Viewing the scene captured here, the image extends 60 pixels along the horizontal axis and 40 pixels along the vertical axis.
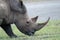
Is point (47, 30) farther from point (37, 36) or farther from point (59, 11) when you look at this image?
point (59, 11)

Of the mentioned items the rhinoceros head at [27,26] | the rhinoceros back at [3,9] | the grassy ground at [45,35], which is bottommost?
the grassy ground at [45,35]

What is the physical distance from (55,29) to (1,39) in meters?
2.65

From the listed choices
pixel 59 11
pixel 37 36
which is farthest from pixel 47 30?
pixel 59 11

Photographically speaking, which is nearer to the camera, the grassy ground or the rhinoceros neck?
the grassy ground

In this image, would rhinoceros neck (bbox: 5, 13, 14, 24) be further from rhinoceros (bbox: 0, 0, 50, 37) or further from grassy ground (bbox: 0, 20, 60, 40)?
grassy ground (bbox: 0, 20, 60, 40)

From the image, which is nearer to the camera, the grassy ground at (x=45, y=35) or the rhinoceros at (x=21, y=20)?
the grassy ground at (x=45, y=35)

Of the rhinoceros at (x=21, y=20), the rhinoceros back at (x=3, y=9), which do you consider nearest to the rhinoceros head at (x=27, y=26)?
the rhinoceros at (x=21, y=20)

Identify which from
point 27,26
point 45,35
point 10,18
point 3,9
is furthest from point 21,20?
point 45,35

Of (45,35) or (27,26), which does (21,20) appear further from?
(45,35)

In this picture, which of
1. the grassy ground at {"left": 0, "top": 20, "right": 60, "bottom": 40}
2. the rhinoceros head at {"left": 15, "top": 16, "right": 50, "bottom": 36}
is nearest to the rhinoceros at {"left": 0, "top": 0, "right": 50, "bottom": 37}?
the rhinoceros head at {"left": 15, "top": 16, "right": 50, "bottom": 36}

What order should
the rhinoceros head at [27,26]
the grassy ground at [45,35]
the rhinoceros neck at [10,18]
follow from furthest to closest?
1. the rhinoceros head at [27,26]
2. the rhinoceros neck at [10,18]
3. the grassy ground at [45,35]

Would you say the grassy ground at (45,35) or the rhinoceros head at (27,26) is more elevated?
the rhinoceros head at (27,26)

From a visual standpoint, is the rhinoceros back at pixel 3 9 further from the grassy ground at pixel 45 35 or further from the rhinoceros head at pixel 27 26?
the grassy ground at pixel 45 35

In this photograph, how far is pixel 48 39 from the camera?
39.7 feet
